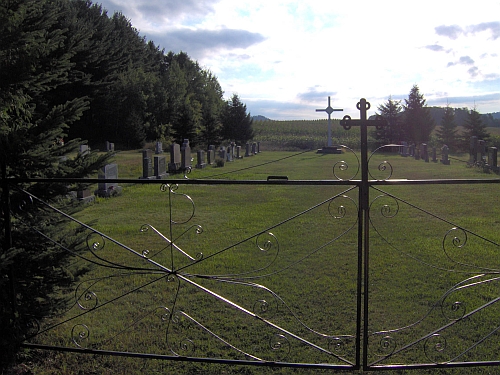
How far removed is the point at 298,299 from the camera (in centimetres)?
434

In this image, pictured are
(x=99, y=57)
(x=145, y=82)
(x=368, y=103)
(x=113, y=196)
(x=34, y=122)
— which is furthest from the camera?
(x=145, y=82)

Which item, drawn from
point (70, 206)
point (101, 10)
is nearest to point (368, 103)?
point (70, 206)

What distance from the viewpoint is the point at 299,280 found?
4.95 m

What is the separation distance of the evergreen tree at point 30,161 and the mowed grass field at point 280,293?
261 mm

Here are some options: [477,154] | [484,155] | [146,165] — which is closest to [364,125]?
[146,165]

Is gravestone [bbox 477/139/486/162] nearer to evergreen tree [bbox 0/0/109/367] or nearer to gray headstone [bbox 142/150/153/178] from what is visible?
gray headstone [bbox 142/150/153/178]

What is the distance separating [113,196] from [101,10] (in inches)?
1378

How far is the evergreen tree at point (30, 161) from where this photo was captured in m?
2.89

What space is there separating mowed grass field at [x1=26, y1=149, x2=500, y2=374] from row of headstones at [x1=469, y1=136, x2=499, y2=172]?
8.93 metres

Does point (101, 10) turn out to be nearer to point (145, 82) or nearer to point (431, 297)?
point (145, 82)

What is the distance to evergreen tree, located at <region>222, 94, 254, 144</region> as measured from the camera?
1561 inches

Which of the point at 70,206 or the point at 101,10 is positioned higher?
the point at 101,10

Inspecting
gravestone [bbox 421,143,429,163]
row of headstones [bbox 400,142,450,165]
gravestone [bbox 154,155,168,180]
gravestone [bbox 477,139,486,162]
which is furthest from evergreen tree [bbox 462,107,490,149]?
gravestone [bbox 154,155,168,180]

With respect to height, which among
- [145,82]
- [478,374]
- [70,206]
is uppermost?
[145,82]
